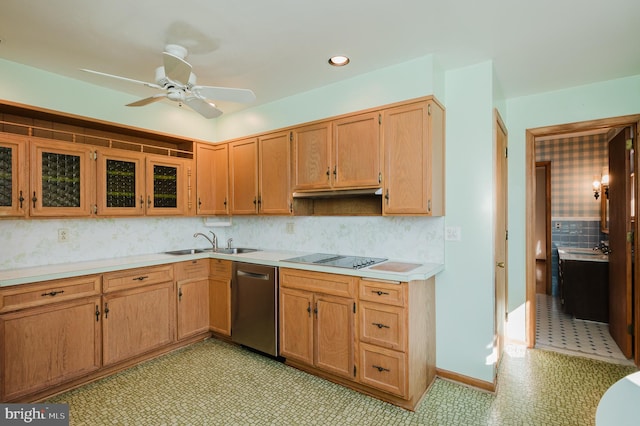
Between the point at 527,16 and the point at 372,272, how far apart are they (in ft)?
6.31

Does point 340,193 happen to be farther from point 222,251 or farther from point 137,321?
point 137,321

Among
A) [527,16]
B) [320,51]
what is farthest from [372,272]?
[527,16]

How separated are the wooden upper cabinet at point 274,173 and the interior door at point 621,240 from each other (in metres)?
3.20

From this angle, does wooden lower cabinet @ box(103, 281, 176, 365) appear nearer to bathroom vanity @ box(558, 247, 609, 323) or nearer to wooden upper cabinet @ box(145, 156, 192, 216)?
wooden upper cabinet @ box(145, 156, 192, 216)

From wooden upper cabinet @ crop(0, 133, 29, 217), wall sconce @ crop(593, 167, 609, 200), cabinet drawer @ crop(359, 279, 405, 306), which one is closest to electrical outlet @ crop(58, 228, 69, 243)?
wooden upper cabinet @ crop(0, 133, 29, 217)

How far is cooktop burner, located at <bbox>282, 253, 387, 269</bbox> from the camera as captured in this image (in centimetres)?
269

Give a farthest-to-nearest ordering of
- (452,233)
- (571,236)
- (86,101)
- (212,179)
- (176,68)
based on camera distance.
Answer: (571,236) < (212,179) < (86,101) < (452,233) < (176,68)

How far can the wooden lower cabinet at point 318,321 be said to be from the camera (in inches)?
101

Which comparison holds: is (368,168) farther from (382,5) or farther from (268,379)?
(268,379)

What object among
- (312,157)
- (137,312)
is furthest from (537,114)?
(137,312)

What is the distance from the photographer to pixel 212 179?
4.02 m

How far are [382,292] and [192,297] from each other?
6.94 ft

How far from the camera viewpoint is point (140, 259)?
126 inches

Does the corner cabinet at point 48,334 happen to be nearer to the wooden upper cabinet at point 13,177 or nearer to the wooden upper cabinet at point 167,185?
the wooden upper cabinet at point 13,177
